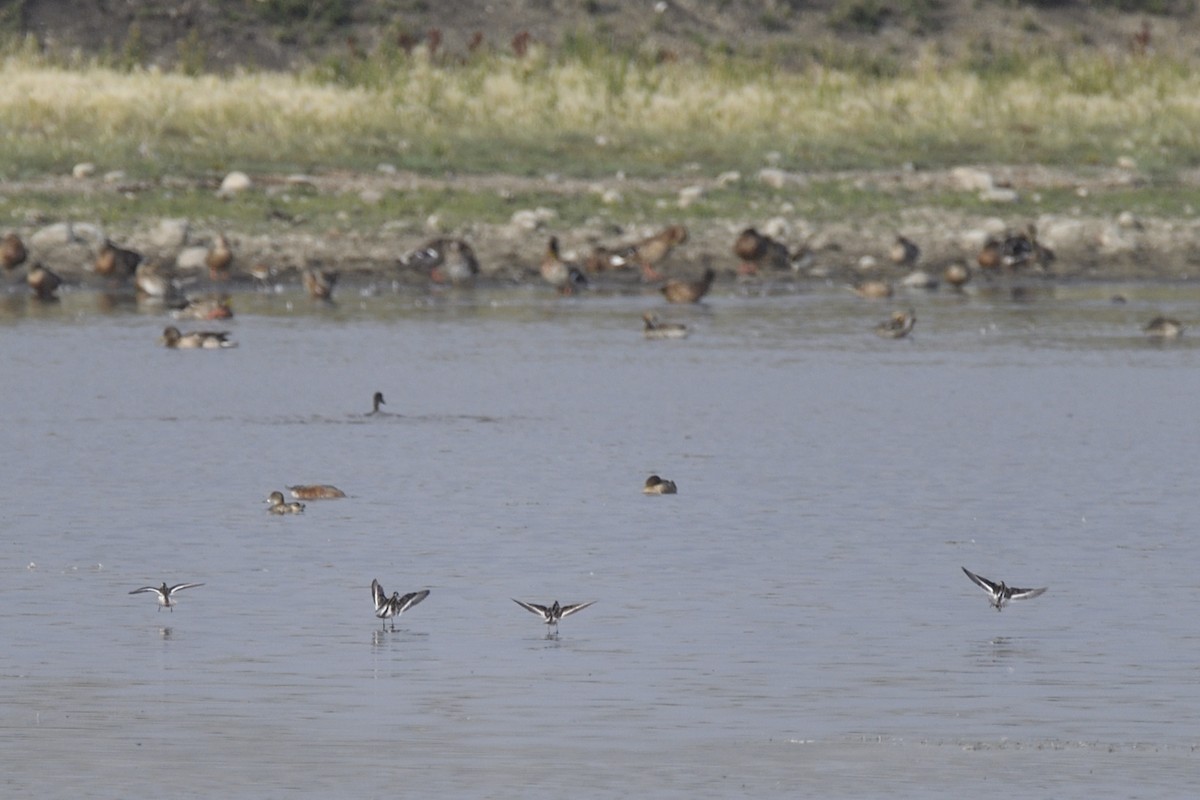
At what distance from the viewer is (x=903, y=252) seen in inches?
1145

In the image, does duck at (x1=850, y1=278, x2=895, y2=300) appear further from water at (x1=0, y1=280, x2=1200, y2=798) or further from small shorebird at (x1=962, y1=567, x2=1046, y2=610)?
small shorebird at (x1=962, y1=567, x2=1046, y2=610)

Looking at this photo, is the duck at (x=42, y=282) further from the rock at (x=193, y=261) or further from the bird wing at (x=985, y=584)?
the bird wing at (x=985, y=584)

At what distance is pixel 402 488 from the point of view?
49.0 ft

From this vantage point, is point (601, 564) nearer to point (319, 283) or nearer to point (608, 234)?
point (319, 283)

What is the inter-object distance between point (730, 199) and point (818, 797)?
928 inches

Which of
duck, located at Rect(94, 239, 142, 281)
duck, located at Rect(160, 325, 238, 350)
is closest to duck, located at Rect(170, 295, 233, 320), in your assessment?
duck, located at Rect(160, 325, 238, 350)

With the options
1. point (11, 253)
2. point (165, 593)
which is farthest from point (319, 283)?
point (165, 593)

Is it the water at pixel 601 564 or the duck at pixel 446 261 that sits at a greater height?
the duck at pixel 446 261

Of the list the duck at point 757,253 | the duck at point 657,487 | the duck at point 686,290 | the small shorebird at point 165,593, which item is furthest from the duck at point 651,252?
the small shorebird at point 165,593

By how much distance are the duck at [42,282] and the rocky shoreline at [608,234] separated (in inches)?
62.4

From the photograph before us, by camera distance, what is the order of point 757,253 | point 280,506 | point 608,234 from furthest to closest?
point 608,234 < point 757,253 < point 280,506

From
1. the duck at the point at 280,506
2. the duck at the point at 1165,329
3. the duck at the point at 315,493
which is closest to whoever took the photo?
the duck at the point at 280,506

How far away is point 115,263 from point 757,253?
724cm

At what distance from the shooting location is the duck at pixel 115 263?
26703 mm
